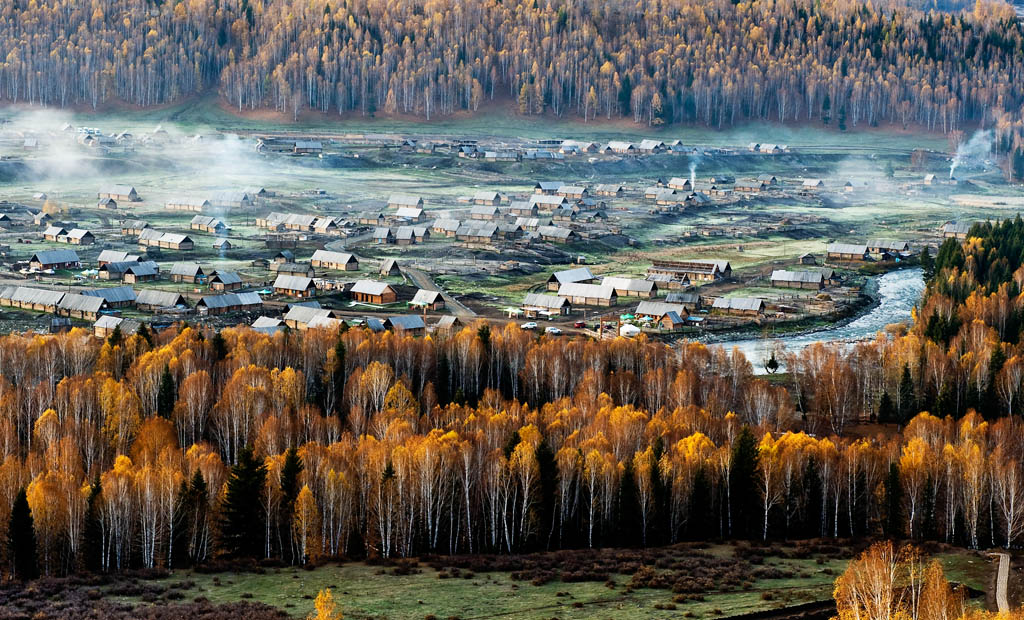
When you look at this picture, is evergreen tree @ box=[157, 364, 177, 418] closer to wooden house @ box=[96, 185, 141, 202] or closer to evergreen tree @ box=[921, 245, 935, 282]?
evergreen tree @ box=[921, 245, 935, 282]

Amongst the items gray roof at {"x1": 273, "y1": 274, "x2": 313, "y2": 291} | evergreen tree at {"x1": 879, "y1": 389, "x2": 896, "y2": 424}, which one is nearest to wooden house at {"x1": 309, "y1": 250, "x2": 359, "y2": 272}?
gray roof at {"x1": 273, "y1": 274, "x2": 313, "y2": 291}

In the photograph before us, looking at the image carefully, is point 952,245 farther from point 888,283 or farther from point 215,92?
point 215,92

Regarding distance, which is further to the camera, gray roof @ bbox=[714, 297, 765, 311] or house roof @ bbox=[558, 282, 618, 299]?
house roof @ bbox=[558, 282, 618, 299]

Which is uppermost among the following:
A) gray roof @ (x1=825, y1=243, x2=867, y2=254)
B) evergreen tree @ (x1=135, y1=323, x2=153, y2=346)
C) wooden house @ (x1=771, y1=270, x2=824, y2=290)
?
evergreen tree @ (x1=135, y1=323, x2=153, y2=346)

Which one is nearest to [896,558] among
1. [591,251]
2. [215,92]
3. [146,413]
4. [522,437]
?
[522,437]

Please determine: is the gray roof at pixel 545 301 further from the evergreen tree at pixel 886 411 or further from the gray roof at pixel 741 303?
the evergreen tree at pixel 886 411

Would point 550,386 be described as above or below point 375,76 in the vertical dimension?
below
